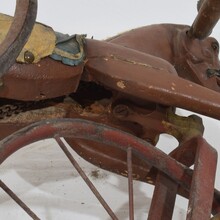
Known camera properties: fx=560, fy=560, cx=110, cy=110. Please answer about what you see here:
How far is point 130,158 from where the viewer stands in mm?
709

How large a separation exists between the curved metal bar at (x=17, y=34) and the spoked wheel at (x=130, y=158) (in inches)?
6.0

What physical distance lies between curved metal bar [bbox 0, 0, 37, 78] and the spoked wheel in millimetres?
152

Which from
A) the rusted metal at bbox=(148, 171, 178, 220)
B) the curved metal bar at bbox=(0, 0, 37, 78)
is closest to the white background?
the rusted metal at bbox=(148, 171, 178, 220)

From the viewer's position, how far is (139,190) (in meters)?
1.16

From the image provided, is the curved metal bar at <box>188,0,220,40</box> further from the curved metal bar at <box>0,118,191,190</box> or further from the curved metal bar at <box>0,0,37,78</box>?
the curved metal bar at <box>0,0,37,78</box>

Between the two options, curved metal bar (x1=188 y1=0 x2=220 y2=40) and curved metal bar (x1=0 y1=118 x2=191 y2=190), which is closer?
curved metal bar (x1=0 y1=118 x2=191 y2=190)

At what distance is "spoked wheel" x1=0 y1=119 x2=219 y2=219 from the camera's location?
646 millimetres

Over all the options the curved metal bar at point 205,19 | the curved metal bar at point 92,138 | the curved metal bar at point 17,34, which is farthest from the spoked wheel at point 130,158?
the curved metal bar at point 205,19

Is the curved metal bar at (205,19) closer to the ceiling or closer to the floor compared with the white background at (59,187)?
closer to the ceiling

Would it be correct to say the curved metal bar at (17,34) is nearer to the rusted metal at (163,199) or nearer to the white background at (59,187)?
the rusted metal at (163,199)

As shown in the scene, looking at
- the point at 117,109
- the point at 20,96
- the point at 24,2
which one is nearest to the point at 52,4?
the point at 117,109

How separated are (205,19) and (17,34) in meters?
0.55

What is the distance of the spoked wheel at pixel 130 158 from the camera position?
2.12 ft

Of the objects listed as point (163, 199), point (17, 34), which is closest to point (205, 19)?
point (163, 199)
